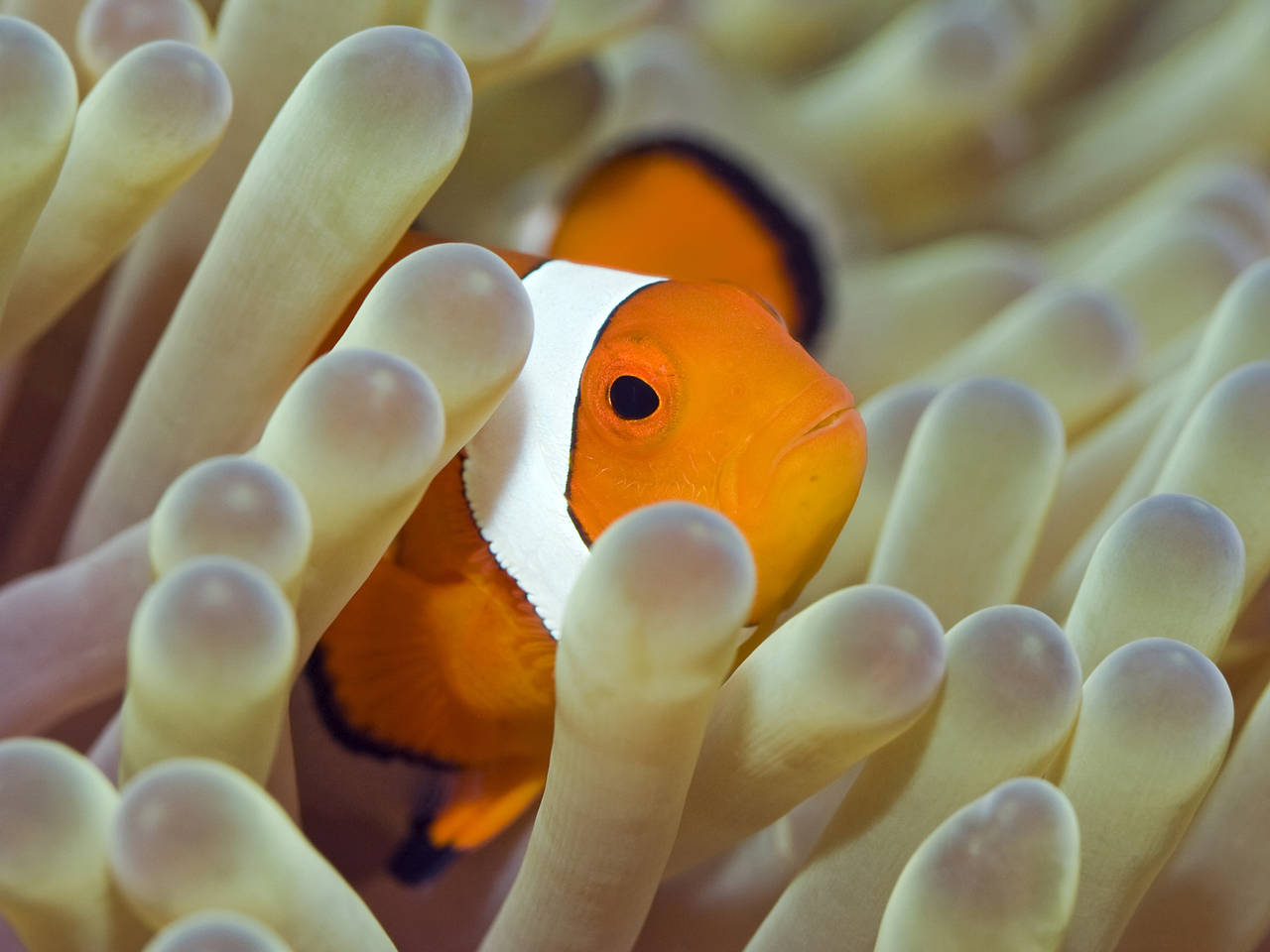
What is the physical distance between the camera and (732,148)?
1321mm

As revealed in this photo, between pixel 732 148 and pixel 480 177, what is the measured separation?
0.28 m

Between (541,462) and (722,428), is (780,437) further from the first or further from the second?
(541,462)

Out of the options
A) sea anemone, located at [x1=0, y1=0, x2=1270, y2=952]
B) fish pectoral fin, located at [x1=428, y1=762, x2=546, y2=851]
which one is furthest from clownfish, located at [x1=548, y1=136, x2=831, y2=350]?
fish pectoral fin, located at [x1=428, y1=762, x2=546, y2=851]

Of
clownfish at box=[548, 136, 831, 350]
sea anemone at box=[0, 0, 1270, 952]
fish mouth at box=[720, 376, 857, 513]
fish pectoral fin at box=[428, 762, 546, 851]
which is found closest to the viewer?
sea anemone at box=[0, 0, 1270, 952]

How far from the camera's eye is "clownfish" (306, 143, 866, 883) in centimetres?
65

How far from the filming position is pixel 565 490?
2.30 ft

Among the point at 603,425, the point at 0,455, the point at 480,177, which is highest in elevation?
the point at 603,425

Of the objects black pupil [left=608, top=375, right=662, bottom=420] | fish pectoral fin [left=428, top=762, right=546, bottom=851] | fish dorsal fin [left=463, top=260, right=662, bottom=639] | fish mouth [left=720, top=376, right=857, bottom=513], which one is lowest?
fish pectoral fin [left=428, top=762, right=546, bottom=851]

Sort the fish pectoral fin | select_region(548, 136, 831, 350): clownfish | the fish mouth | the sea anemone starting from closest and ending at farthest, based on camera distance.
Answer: the sea anemone
the fish mouth
the fish pectoral fin
select_region(548, 136, 831, 350): clownfish

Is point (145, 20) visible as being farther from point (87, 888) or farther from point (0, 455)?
point (87, 888)

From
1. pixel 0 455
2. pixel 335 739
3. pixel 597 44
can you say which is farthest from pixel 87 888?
pixel 597 44

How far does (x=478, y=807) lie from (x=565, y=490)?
20 cm

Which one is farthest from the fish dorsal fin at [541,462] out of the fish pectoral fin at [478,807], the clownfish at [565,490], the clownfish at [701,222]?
the clownfish at [701,222]

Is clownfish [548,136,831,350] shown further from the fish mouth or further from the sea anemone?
the fish mouth
